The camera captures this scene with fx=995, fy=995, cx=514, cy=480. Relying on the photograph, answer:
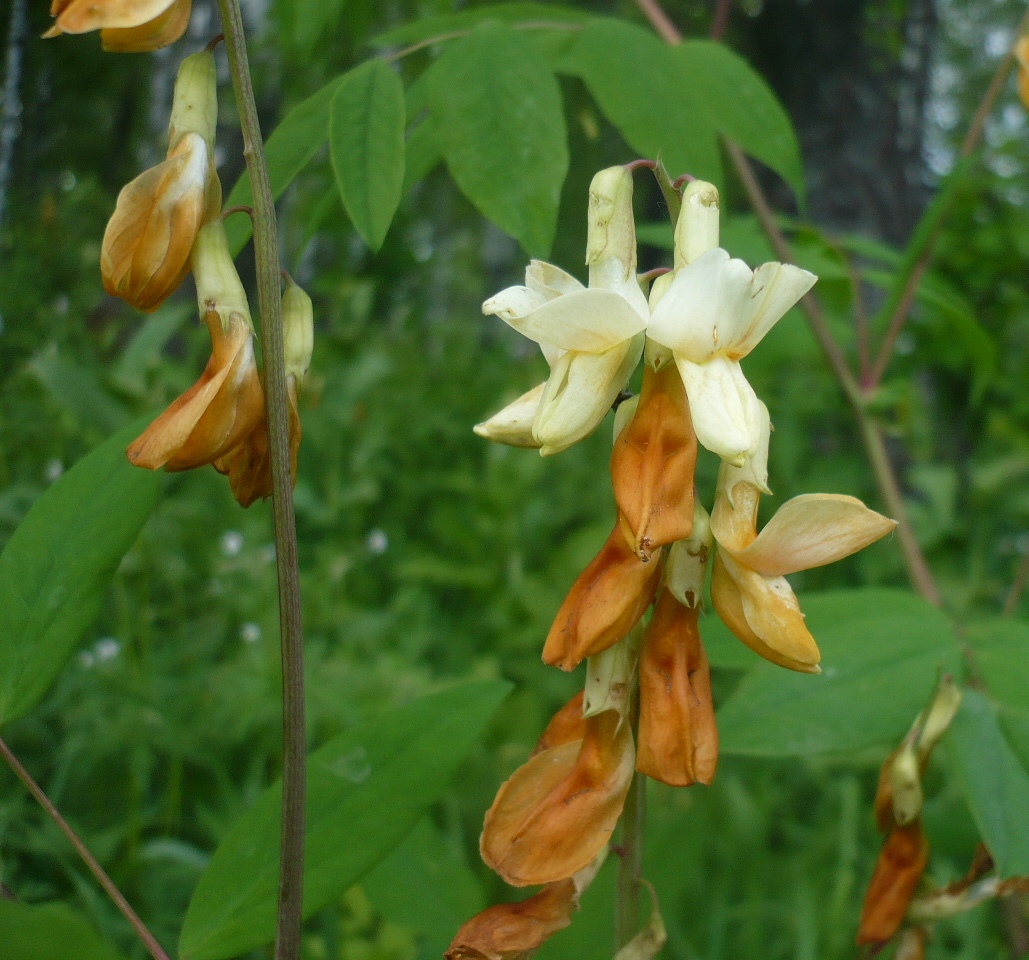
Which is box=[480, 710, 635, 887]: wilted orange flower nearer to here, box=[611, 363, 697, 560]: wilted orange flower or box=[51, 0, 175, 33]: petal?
box=[611, 363, 697, 560]: wilted orange flower

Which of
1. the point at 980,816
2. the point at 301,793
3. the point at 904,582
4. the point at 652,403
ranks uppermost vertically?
the point at 652,403

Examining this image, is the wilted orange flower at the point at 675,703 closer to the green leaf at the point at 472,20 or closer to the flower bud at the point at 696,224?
the flower bud at the point at 696,224

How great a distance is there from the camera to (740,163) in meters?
1.47

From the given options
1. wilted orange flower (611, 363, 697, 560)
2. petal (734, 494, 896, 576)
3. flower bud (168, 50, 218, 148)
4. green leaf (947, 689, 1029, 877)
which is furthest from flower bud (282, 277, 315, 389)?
green leaf (947, 689, 1029, 877)

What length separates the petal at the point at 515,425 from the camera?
0.63 meters

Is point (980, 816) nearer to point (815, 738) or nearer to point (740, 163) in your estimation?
point (815, 738)

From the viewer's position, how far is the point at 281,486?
2.05 feet

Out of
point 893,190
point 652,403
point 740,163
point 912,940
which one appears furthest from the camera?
point 893,190

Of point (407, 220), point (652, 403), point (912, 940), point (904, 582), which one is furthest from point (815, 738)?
point (407, 220)

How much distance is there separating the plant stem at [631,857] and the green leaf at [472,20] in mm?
720

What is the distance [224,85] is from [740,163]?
1873 millimetres

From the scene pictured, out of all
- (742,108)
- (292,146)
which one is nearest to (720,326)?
(292,146)

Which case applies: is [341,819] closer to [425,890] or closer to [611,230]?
[425,890]

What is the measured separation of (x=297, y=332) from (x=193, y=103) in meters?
0.17
